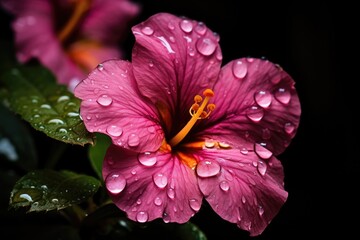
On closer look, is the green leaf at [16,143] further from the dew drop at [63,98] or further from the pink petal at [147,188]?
the pink petal at [147,188]

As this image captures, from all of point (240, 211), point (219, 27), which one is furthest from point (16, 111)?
point (219, 27)

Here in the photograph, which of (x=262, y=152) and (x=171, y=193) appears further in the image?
(x=262, y=152)

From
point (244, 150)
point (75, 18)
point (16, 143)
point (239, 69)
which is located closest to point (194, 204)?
point (244, 150)

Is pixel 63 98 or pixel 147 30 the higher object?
pixel 147 30

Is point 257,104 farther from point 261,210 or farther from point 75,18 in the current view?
point 75,18

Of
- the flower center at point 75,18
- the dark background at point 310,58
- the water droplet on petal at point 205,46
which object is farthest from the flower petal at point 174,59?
the dark background at point 310,58

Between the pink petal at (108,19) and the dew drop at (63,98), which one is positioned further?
the pink petal at (108,19)
